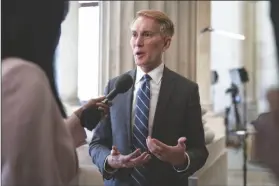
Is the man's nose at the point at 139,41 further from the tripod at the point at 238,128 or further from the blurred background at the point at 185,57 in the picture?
the tripod at the point at 238,128

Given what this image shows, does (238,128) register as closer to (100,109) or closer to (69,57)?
(100,109)

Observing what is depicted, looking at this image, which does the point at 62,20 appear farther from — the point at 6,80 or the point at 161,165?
the point at 161,165

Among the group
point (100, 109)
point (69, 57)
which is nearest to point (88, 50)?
point (69, 57)

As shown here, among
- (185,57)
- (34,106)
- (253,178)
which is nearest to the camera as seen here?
(34,106)

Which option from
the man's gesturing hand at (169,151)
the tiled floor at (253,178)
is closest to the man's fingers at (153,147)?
the man's gesturing hand at (169,151)

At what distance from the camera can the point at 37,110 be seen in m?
0.82

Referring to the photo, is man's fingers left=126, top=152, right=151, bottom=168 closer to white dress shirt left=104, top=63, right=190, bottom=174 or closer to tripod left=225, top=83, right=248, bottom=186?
white dress shirt left=104, top=63, right=190, bottom=174

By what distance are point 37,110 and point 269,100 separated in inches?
19.4

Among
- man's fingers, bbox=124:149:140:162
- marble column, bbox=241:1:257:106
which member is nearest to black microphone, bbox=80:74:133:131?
man's fingers, bbox=124:149:140:162

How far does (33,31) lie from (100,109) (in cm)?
23

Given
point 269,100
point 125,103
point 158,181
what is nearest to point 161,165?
point 158,181

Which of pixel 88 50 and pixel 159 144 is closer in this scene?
pixel 159 144

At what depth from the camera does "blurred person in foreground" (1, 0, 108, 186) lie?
82 centimetres

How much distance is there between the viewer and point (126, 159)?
890mm
